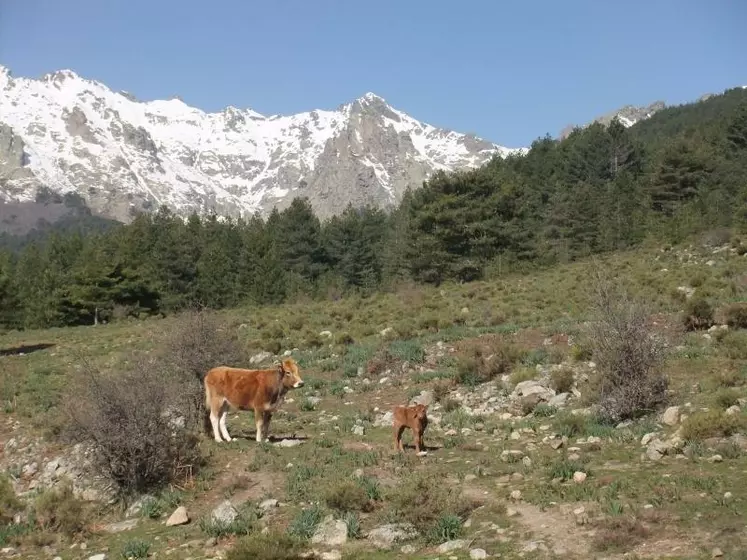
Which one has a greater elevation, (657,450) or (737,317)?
(737,317)

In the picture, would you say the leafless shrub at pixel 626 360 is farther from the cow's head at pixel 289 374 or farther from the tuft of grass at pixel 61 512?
the tuft of grass at pixel 61 512

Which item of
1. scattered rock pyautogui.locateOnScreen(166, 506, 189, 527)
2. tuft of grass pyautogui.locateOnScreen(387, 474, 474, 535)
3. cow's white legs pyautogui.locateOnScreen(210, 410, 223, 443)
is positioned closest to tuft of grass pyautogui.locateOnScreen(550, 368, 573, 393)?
tuft of grass pyautogui.locateOnScreen(387, 474, 474, 535)

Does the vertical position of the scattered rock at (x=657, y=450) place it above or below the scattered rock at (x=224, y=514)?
above

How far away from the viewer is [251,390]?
38.2ft

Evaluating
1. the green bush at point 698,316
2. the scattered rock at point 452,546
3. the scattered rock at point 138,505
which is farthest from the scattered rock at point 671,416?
the scattered rock at point 138,505

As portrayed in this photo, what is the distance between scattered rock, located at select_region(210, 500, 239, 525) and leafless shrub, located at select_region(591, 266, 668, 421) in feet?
21.6

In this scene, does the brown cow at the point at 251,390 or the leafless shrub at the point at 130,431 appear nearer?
the leafless shrub at the point at 130,431

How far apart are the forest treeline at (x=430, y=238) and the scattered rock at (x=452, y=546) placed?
39771 millimetres

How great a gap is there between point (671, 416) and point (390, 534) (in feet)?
18.6

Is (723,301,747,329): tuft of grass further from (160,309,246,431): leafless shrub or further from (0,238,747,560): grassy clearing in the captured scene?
(160,309,246,431): leafless shrub

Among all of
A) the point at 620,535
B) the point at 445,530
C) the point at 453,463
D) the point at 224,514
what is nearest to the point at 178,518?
the point at 224,514

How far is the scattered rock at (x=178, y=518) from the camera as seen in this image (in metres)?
8.75

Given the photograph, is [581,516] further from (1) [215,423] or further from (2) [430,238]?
(2) [430,238]

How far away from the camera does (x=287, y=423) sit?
14.0 metres
